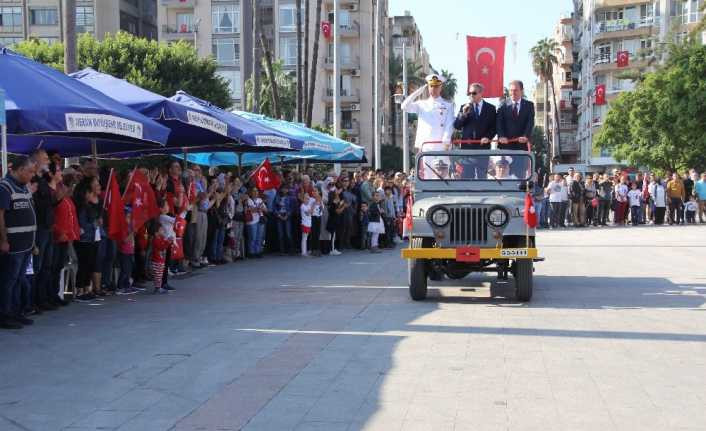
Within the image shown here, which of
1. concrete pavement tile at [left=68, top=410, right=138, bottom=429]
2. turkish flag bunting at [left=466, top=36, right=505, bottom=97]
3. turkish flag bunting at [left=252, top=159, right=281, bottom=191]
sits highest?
turkish flag bunting at [left=466, top=36, right=505, bottom=97]

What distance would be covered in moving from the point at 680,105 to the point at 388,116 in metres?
54.7

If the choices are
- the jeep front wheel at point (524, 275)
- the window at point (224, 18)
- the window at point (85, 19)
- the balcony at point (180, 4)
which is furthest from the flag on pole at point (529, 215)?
the balcony at point (180, 4)

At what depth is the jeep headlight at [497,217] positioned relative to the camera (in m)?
11.8

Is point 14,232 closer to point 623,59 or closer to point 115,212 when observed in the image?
point 115,212

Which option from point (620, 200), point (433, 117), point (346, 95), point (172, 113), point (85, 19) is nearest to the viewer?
point (172, 113)

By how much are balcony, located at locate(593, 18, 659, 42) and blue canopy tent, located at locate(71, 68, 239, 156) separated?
77.6 metres

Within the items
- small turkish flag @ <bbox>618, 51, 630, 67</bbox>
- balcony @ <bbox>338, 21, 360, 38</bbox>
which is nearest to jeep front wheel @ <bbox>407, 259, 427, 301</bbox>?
balcony @ <bbox>338, 21, 360, 38</bbox>

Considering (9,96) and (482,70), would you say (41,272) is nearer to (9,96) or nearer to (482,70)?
(9,96)

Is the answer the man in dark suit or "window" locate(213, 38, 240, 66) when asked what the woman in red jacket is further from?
"window" locate(213, 38, 240, 66)

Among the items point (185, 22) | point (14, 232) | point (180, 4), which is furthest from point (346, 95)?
point (14, 232)

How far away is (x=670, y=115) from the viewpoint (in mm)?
49312

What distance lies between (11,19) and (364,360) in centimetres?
7115

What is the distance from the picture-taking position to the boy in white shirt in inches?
1394

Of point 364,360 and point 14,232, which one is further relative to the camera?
point 14,232
